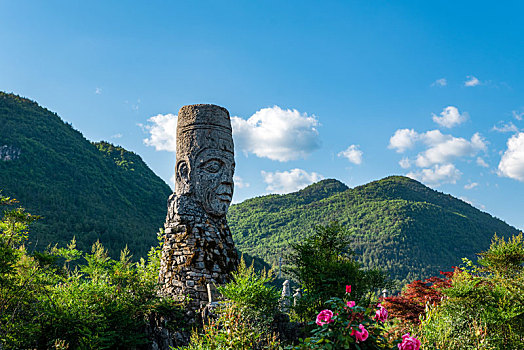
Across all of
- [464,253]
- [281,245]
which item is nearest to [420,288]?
[281,245]

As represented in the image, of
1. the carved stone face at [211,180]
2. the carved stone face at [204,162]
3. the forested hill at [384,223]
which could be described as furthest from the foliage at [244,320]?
the forested hill at [384,223]

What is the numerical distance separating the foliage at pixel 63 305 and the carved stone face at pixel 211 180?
1.99 metres

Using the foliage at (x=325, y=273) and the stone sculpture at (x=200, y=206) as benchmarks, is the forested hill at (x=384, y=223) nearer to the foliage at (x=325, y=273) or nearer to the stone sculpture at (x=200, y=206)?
the foliage at (x=325, y=273)

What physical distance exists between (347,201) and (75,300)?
64743mm

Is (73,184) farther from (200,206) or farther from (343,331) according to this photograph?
(343,331)

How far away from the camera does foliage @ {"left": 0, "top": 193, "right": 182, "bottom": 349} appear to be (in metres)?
5.42

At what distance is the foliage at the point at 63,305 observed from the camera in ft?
17.8

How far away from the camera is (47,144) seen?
39.2 meters

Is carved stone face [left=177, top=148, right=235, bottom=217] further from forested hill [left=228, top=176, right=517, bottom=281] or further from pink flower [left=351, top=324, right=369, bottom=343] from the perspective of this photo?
forested hill [left=228, top=176, right=517, bottom=281]

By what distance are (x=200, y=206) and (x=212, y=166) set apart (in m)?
0.90

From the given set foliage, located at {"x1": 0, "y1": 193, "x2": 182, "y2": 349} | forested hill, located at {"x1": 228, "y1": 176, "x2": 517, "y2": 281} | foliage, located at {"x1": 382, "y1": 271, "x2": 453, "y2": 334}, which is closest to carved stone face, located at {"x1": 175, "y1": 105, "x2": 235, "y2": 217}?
foliage, located at {"x1": 0, "y1": 193, "x2": 182, "y2": 349}

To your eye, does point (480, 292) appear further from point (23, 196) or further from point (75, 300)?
point (23, 196)

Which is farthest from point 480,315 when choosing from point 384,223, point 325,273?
point 384,223

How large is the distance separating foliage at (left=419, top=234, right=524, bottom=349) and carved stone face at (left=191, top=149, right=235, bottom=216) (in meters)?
4.56
